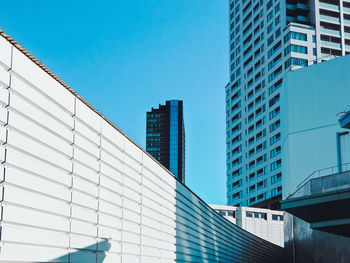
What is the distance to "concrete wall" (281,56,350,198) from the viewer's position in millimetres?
34375

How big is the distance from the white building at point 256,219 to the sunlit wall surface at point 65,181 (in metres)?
60.5

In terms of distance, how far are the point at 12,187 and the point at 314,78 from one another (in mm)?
32910

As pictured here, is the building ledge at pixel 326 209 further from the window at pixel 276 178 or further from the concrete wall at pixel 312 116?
the window at pixel 276 178

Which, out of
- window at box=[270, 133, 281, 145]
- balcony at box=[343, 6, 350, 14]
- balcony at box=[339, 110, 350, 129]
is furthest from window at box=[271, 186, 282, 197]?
balcony at box=[339, 110, 350, 129]

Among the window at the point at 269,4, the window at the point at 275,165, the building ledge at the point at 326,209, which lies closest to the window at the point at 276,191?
the window at the point at 275,165

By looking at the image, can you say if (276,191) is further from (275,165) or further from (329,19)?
(329,19)

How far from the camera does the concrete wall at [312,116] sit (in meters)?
34.4

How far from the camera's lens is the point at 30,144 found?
22.6 feet

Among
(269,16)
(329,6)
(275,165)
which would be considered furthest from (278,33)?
(275,165)

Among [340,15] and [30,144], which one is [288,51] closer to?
[340,15]

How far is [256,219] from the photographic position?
2889 inches

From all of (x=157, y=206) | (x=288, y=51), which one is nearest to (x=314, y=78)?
(x=157, y=206)

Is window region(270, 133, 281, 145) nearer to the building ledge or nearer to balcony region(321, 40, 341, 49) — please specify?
balcony region(321, 40, 341, 49)

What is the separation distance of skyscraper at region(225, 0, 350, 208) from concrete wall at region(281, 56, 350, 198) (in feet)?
133
